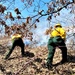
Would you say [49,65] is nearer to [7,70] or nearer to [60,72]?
[60,72]

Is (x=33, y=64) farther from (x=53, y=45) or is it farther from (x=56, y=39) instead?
(x=56, y=39)

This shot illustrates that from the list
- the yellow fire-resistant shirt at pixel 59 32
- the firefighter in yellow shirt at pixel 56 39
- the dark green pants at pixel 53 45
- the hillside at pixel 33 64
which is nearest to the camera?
the yellow fire-resistant shirt at pixel 59 32

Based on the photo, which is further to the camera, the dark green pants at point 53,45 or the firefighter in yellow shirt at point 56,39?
the dark green pants at point 53,45

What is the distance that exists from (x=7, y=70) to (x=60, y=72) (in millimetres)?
2389

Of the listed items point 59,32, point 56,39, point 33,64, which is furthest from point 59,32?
point 33,64

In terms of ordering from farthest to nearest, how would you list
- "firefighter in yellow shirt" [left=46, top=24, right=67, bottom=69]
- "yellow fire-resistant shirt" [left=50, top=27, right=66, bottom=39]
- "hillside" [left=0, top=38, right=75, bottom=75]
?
"hillside" [left=0, top=38, right=75, bottom=75] → "firefighter in yellow shirt" [left=46, top=24, right=67, bottom=69] → "yellow fire-resistant shirt" [left=50, top=27, right=66, bottom=39]

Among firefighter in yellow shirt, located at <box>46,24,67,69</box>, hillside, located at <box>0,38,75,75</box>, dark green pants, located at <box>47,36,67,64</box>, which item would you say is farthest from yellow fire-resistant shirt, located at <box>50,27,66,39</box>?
hillside, located at <box>0,38,75,75</box>

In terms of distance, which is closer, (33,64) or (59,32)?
(59,32)

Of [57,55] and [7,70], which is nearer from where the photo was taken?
[7,70]

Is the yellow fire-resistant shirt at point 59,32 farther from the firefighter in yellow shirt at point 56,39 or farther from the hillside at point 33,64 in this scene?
the hillside at point 33,64

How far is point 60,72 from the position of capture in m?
15.0

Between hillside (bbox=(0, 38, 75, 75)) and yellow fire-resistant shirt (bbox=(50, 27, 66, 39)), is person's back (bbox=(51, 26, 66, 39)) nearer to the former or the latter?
yellow fire-resistant shirt (bbox=(50, 27, 66, 39))

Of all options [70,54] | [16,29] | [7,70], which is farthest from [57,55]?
[16,29]

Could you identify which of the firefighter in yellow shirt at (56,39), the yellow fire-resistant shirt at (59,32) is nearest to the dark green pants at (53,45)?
the firefighter in yellow shirt at (56,39)
